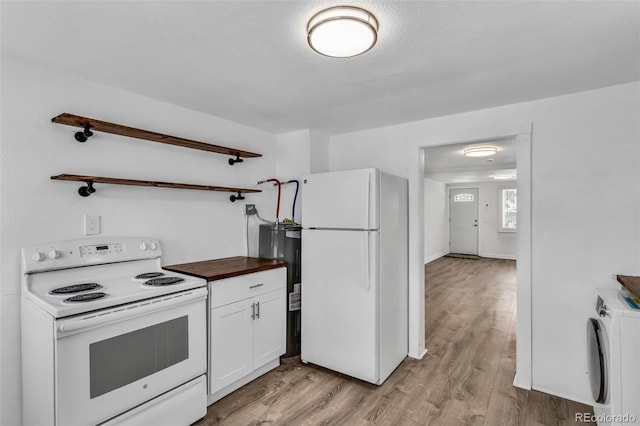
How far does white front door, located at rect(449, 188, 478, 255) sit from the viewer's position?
9297mm

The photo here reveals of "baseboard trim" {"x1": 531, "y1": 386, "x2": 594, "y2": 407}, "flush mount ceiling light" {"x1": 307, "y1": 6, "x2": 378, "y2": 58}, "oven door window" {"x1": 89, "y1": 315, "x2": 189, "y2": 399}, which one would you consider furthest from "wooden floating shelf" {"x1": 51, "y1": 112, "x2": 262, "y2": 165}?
"baseboard trim" {"x1": 531, "y1": 386, "x2": 594, "y2": 407}

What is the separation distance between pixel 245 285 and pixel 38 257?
128cm

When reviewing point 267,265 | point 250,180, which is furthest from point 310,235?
point 250,180

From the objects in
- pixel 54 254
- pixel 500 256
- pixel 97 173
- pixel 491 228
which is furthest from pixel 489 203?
pixel 54 254

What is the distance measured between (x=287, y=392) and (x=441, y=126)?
2621mm

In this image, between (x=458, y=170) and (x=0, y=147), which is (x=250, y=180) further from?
(x=458, y=170)

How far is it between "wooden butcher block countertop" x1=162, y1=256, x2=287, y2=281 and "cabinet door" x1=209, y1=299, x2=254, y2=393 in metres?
0.24

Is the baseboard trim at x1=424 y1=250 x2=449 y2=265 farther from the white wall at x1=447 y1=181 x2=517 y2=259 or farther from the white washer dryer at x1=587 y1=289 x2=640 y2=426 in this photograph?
the white washer dryer at x1=587 y1=289 x2=640 y2=426

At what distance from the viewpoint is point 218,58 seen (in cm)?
182

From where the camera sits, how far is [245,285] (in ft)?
8.21

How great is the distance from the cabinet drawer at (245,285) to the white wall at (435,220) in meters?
5.78

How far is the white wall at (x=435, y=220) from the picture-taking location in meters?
Result: 8.15

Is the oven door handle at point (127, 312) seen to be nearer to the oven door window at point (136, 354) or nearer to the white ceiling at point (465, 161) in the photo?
the oven door window at point (136, 354)

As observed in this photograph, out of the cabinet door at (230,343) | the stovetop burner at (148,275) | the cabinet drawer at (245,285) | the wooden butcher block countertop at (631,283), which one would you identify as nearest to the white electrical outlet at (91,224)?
the stovetop burner at (148,275)
